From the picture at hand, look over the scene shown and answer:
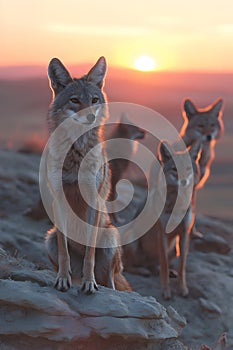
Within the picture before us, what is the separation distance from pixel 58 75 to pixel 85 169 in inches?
37.9

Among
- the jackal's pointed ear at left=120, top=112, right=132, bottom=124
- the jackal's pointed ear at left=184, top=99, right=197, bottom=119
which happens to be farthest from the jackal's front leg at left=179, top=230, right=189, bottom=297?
the jackal's pointed ear at left=120, top=112, right=132, bottom=124

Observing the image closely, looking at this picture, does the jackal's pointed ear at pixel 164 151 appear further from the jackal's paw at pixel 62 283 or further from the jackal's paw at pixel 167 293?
the jackal's paw at pixel 62 283

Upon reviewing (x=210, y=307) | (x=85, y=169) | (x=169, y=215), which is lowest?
(x=210, y=307)

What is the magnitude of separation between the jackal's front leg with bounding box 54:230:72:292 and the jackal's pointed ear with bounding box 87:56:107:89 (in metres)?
1.52

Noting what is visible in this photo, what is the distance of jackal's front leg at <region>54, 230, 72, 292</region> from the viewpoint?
244 inches

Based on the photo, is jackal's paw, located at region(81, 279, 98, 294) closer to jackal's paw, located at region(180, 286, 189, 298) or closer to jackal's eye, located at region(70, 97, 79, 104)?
jackal's eye, located at region(70, 97, 79, 104)

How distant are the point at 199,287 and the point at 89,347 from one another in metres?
4.32

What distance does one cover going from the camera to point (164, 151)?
32.1 feet

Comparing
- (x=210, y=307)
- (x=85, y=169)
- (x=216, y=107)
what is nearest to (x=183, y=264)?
(x=210, y=307)

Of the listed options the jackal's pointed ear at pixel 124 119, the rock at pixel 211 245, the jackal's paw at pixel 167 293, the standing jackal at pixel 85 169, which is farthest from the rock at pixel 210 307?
the jackal's pointed ear at pixel 124 119

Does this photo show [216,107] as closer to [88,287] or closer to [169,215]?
[169,215]

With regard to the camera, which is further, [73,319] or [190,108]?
[190,108]

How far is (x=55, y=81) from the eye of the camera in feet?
21.7

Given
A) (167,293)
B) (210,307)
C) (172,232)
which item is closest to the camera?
(210,307)
